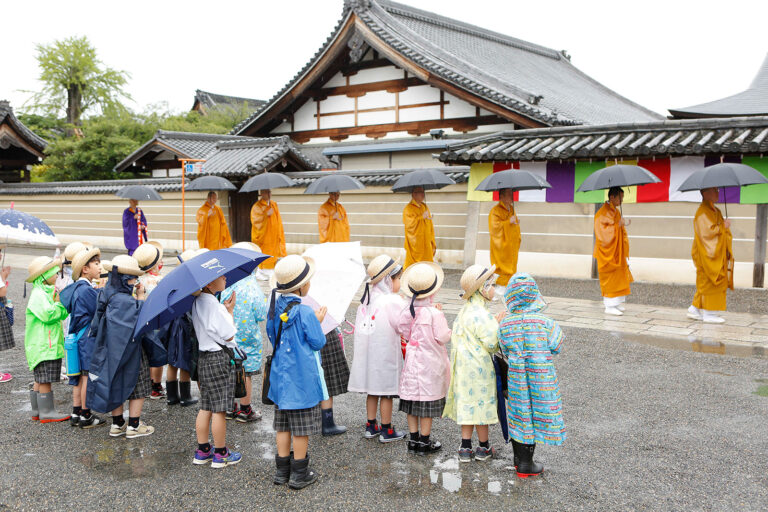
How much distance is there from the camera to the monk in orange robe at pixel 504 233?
9.88 m

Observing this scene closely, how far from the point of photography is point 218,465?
4004 millimetres

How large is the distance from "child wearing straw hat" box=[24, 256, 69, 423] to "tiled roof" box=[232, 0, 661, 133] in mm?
11127

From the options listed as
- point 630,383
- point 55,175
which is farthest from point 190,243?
point 630,383

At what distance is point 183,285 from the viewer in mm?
3682

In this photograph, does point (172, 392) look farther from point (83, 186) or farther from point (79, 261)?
point (83, 186)

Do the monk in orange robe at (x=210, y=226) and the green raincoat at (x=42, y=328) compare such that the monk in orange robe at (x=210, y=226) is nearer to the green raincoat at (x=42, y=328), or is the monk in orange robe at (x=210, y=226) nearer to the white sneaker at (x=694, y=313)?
the green raincoat at (x=42, y=328)

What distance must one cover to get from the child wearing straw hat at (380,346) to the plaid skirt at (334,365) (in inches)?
4.1

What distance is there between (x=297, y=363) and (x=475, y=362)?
1.15m

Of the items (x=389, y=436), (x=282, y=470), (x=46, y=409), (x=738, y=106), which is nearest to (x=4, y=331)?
(x=46, y=409)

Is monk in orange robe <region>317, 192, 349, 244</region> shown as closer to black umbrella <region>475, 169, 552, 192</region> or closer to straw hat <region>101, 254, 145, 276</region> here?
black umbrella <region>475, 169, 552, 192</region>

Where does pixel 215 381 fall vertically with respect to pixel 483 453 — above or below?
above

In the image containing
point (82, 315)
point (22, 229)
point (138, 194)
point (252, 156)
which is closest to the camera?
point (82, 315)

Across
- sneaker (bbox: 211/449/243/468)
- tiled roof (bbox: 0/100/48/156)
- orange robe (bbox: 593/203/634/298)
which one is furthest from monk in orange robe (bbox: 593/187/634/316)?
tiled roof (bbox: 0/100/48/156)

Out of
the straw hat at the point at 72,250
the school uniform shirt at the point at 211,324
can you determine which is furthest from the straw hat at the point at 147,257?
the school uniform shirt at the point at 211,324
